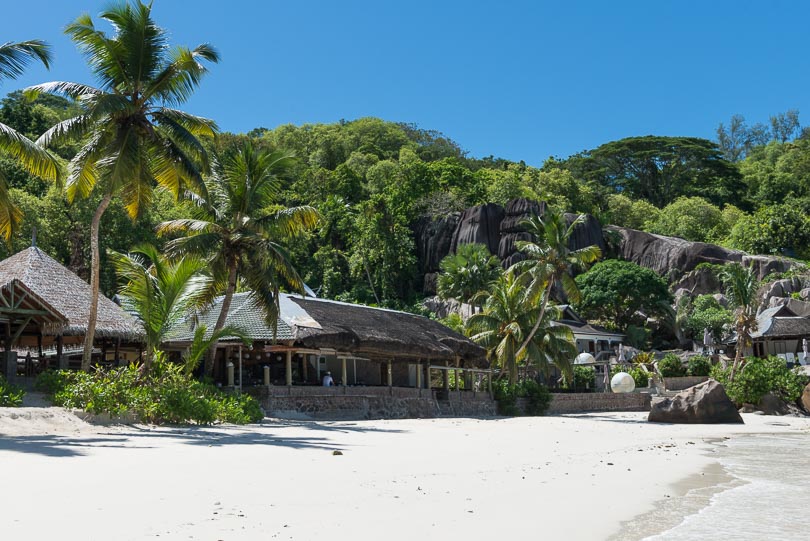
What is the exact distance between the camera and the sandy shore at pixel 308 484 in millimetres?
5902

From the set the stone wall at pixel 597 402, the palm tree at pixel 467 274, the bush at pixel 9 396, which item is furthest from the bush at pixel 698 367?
the bush at pixel 9 396

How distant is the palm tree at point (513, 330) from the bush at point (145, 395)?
14.9m

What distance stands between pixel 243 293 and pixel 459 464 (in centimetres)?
1694

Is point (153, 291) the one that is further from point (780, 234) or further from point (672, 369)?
point (780, 234)

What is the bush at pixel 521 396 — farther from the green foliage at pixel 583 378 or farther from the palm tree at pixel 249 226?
the palm tree at pixel 249 226

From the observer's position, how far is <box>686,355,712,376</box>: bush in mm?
39062

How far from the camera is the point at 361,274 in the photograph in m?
53.7

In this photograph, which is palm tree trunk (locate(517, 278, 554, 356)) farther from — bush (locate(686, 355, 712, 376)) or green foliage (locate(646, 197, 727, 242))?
green foliage (locate(646, 197, 727, 242))

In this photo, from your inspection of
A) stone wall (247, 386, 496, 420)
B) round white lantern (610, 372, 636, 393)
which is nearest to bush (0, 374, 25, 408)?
stone wall (247, 386, 496, 420)

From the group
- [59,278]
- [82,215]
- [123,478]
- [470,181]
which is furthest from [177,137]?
[470,181]

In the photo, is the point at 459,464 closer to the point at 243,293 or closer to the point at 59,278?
the point at 59,278

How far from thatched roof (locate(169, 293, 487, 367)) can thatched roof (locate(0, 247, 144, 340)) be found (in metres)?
1.86

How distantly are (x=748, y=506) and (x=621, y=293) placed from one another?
1738 inches

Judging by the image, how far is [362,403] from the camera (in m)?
23.4
